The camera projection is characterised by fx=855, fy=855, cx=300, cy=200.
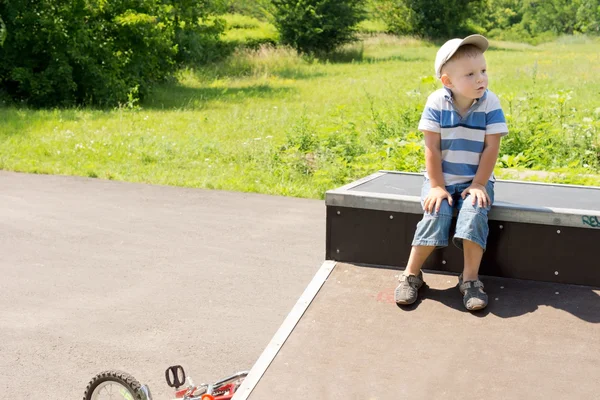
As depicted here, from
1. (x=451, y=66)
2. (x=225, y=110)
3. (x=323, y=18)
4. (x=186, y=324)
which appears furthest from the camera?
(x=323, y=18)

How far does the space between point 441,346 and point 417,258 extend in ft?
2.07

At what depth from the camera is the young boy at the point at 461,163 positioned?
4.38m

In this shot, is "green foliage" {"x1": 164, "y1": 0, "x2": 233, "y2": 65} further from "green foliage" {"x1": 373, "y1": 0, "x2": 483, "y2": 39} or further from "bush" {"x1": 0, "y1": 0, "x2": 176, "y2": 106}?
"green foliage" {"x1": 373, "y1": 0, "x2": 483, "y2": 39}

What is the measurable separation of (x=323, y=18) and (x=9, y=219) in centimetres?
3566

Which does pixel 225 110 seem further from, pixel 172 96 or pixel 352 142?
pixel 352 142

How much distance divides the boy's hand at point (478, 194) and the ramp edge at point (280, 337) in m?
0.89

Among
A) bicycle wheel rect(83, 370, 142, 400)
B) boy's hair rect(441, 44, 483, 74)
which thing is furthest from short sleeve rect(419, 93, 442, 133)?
bicycle wheel rect(83, 370, 142, 400)

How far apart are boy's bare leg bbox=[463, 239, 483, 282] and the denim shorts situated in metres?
0.03

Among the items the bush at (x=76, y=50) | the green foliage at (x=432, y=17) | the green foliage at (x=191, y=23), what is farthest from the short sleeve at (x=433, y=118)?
the green foliage at (x=432, y=17)

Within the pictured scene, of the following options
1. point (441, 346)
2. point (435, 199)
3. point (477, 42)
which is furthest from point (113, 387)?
point (477, 42)

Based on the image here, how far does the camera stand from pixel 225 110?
62.1 feet

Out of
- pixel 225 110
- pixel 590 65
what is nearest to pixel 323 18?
pixel 590 65

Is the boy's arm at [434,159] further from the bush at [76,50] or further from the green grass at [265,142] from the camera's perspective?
the bush at [76,50]

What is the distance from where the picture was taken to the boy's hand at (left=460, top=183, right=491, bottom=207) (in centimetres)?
439
